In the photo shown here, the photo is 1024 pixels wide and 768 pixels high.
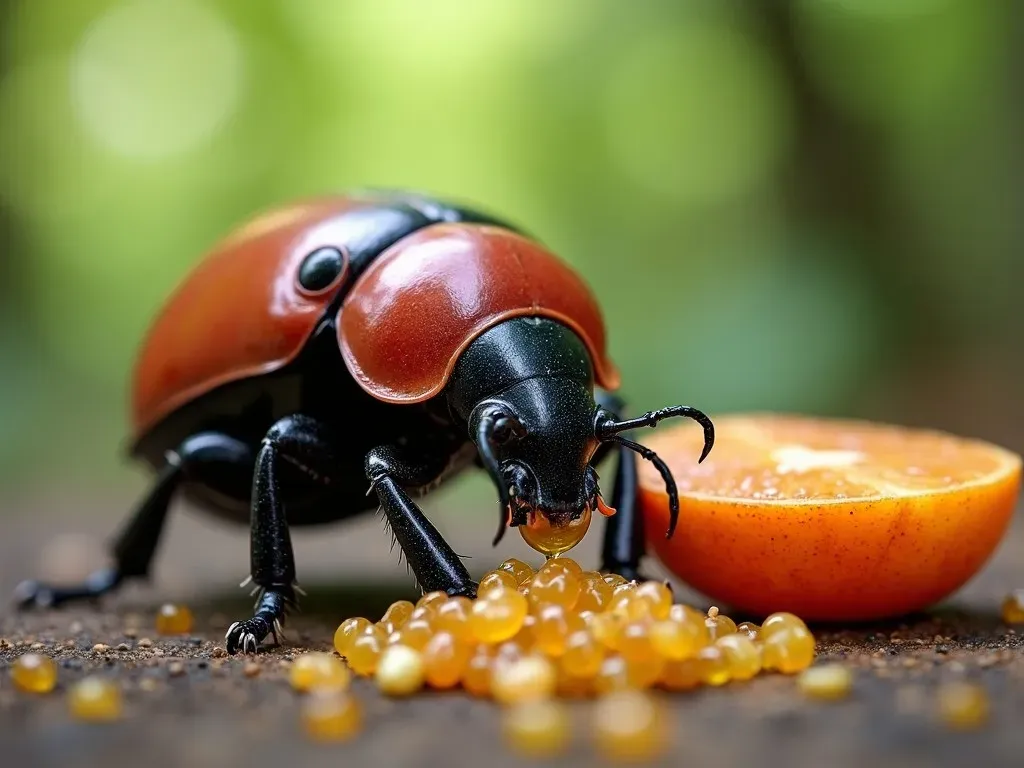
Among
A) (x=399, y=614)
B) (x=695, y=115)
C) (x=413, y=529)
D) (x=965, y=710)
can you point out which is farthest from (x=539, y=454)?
(x=695, y=115)

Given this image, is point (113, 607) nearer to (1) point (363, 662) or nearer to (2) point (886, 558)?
(1) point (363, 662)

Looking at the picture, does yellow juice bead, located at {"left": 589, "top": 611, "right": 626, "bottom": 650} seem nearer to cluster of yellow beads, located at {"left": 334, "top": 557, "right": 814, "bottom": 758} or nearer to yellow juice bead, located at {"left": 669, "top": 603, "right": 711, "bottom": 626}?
cluster of yellow beads, located at {"left": 334, "top": 557, "right": 814, "bottom": 758}

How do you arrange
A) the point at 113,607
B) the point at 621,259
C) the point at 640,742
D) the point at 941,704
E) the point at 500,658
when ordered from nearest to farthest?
the point at 640,742 → the point at 941,704 → the point at 500,658 → the point at 113,607 → the point at 621,259

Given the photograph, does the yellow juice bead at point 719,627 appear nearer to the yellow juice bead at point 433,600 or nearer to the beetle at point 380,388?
the beetle at point 380,388

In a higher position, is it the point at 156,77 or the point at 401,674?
the point at 156,77

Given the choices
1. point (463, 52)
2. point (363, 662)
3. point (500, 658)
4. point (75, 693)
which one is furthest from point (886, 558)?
point (463, 52)

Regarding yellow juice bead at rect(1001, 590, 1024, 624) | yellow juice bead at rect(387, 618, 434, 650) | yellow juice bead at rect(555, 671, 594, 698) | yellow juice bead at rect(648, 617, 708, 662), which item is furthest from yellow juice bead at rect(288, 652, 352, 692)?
yellow juice bead at rect(1001, 590, 1024, 624)

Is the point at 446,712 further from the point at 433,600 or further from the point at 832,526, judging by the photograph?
the point at 832,526
